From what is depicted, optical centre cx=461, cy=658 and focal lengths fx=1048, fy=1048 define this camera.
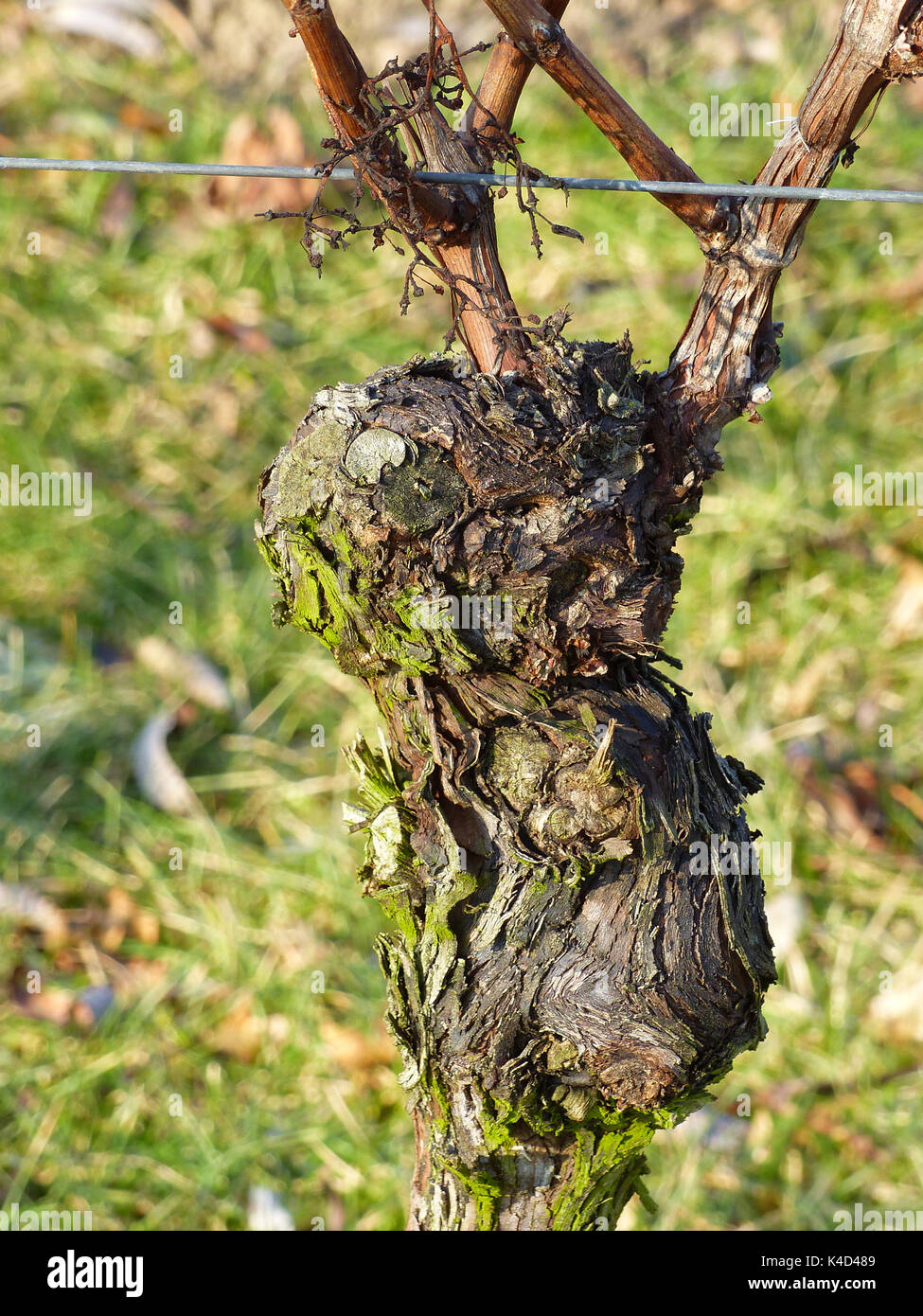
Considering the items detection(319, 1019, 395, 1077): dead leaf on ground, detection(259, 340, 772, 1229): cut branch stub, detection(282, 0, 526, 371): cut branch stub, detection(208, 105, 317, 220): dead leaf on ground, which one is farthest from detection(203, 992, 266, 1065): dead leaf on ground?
detection(208, 105, 317, 220): dead leaf on ground

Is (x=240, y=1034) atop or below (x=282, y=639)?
below

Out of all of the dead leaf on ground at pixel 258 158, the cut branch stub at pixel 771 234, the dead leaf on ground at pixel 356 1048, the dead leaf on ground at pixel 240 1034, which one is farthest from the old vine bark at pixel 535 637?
the dead leaf on ground at pixel 258 158

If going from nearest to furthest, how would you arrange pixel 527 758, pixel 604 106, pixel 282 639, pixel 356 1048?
pixel 604 106 → pixel 527 758 → pixel 356 1048 → pixel 282 639

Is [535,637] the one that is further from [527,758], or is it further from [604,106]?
[604,106]

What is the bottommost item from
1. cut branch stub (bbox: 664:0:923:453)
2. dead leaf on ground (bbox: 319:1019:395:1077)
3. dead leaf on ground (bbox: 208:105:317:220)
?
dead leaf on ground (bbox: 319:1019:395:1077)

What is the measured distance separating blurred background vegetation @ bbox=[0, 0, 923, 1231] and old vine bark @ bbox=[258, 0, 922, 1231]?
57.9 inches

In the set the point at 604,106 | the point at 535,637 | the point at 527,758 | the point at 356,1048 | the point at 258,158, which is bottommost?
the point at 356,1048

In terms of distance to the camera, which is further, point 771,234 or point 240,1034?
point 240,1034

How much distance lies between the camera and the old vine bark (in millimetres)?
1227

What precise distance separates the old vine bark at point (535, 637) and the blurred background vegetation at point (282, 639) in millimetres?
1471

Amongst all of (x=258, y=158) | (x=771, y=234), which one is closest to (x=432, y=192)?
(x=771, y=234)

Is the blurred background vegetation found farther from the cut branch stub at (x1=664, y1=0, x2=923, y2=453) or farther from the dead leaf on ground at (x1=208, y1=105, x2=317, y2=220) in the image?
the cut branch stub at (x1=664, y1=0, x2=923, y2=453)

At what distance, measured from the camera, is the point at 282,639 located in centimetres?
360

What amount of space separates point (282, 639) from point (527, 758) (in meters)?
2.37
